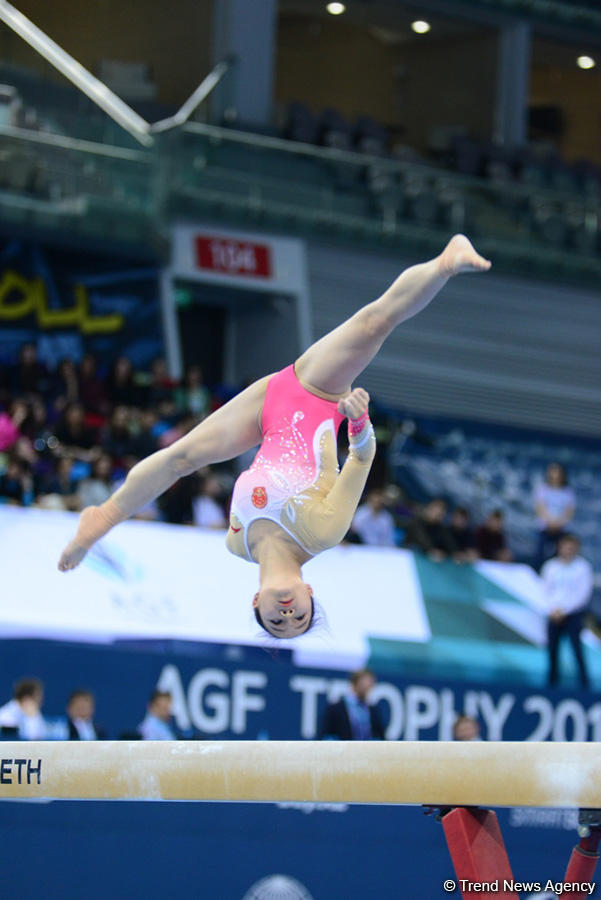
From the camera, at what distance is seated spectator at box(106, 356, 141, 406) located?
13.3 metres

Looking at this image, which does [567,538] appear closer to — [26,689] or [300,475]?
[26,689]

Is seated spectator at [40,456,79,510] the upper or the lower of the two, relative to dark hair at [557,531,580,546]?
upper

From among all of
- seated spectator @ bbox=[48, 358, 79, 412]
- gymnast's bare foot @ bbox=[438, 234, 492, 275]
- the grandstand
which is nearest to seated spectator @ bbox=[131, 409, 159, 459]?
the grandstand

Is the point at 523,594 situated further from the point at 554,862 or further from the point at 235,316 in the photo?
the point at 235,316

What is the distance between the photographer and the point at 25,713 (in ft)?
27.0

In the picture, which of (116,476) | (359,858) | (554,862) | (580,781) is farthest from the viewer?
(116,476)

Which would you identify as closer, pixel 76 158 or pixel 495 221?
pixel 76 158

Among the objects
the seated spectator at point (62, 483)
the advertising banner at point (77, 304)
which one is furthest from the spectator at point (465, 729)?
the advertising banner at point (77, 304)

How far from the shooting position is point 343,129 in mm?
18844

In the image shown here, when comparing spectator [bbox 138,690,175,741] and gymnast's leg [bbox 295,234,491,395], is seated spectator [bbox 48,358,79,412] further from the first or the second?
Answer: gymnast's leg [bbox 295,234,491,395]

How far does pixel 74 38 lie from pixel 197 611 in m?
8.14

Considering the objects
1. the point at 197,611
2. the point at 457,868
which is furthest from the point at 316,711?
the point at 457,868

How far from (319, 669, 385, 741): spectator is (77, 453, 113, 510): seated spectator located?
266 centimetres

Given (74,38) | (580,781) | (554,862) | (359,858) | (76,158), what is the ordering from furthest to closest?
(74,38) → (76,158) → (554,862) → (359,858) → (580,781)
